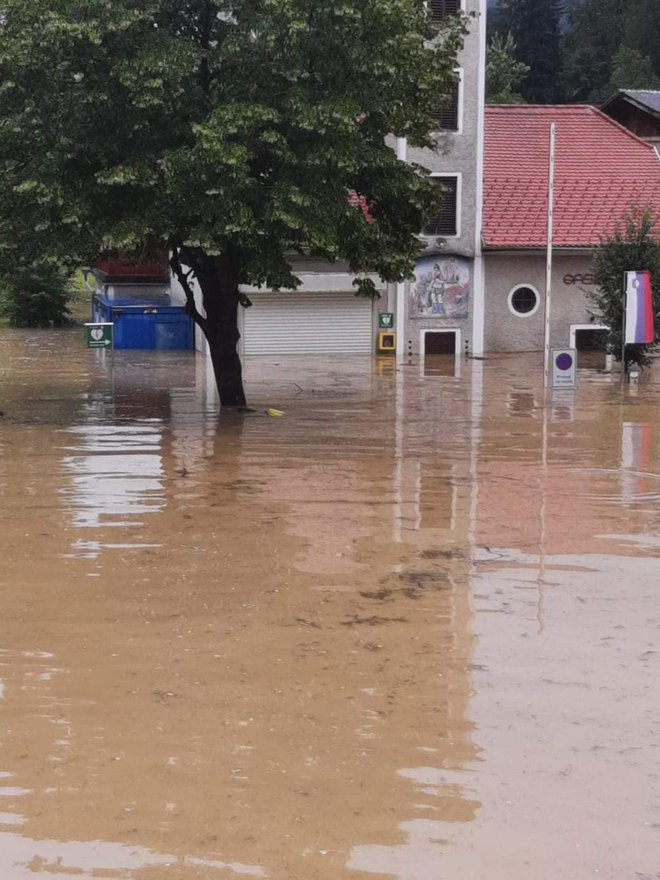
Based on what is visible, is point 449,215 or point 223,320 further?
point 449,215

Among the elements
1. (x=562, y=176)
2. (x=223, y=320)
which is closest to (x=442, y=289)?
(x=562, y=176)

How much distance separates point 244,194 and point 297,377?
1129 centimetres

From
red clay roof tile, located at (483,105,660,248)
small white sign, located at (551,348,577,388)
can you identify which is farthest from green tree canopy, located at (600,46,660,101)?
small white sign, located at (551,348,577,388)

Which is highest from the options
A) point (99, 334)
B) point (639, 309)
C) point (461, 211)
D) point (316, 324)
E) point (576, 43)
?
point (576, 43)

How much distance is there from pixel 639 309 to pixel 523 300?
365 inches

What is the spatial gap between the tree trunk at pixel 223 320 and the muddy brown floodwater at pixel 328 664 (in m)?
5.09

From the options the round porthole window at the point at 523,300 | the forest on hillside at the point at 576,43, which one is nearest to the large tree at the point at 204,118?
the round porthole window at the point at 523,300

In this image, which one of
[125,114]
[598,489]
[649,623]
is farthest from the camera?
[125,114]

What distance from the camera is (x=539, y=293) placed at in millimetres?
38281

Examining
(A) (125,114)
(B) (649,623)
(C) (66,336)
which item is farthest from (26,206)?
(C) (66,336)

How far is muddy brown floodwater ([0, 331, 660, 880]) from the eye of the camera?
22.0 feet

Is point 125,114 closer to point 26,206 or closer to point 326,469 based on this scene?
point 26,206

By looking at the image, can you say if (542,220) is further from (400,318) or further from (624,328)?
(624,328)

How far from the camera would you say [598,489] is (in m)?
16.2
